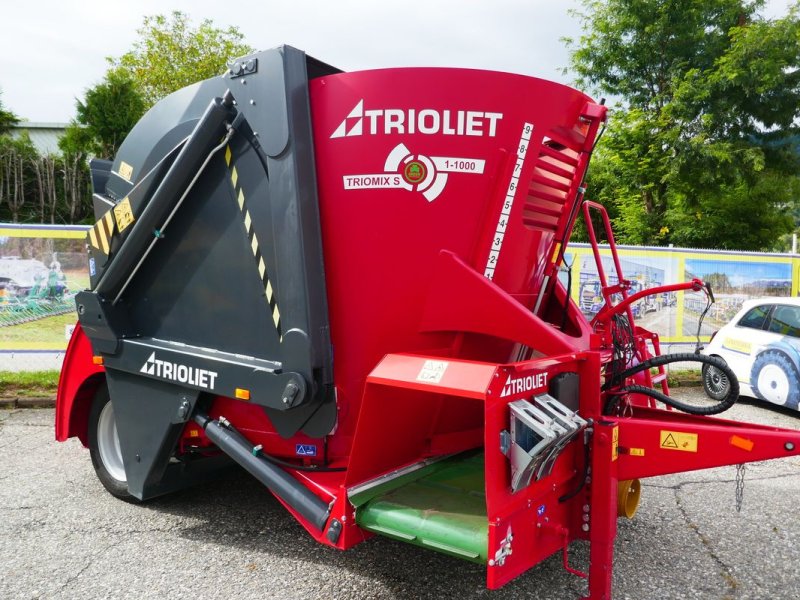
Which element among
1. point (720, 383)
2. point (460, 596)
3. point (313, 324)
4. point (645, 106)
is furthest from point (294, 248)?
point (645, 106)

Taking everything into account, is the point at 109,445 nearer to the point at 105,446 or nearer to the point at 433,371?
the point at 105,446

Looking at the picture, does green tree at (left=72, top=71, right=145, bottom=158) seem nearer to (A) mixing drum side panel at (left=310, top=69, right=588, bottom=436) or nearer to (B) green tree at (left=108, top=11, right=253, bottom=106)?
(B) green tree at (left=108, top=11, right=253, bottom=106)

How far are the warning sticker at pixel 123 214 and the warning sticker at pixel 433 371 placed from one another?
6.53 ft

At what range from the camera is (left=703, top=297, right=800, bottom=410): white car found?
6.92m

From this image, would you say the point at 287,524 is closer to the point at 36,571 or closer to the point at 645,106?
the point at 36,571


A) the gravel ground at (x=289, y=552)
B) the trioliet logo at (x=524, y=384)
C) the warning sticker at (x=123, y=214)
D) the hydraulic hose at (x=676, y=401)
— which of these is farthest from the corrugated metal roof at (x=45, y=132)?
the trioliet logo at (x=524, y=384)

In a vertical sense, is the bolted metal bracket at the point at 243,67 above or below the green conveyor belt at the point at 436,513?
above

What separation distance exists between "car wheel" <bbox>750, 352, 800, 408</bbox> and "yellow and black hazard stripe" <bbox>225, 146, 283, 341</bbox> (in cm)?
643

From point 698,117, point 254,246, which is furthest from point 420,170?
point 698,117

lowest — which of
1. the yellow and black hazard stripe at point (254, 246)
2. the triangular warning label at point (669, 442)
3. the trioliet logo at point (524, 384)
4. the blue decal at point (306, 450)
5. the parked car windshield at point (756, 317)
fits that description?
the blue decal at point (306, 450)

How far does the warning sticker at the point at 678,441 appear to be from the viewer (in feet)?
8.82

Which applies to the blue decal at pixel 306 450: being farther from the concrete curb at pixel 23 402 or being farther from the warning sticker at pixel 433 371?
the concrete curb at pixel 23 402

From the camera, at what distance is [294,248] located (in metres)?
2.85

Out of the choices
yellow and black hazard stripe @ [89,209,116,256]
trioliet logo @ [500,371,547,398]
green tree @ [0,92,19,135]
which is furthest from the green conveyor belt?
green tree @ [0,92,19,135]
